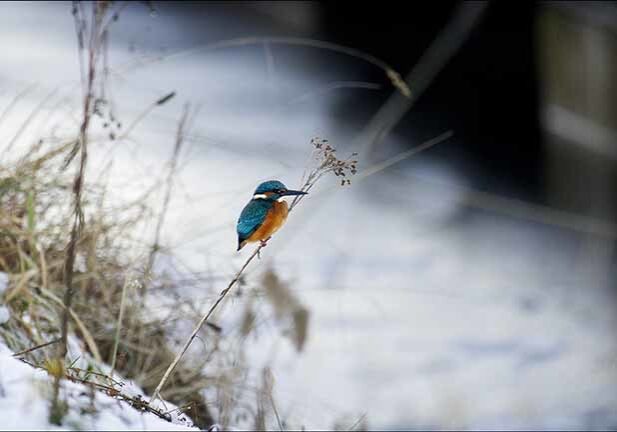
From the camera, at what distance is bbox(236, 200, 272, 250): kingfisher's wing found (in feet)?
3.46

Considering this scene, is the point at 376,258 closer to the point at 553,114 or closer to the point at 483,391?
the point at 483,391

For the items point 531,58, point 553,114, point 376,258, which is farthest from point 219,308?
point 531,58

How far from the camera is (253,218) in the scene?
1.06 meters

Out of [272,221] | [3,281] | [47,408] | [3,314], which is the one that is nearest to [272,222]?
[272,221]

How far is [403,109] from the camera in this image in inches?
181

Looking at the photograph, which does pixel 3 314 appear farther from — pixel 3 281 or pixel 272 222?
pixel 272 222

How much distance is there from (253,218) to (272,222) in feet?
0.08

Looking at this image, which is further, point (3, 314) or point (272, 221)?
point (3, 314)

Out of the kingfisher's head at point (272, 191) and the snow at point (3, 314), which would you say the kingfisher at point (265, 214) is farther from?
the snow at point (3, 314)

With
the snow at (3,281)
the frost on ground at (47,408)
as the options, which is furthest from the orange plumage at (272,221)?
the snow at (3,281)

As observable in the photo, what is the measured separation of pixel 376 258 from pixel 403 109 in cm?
160

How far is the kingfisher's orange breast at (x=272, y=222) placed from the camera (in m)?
1.05

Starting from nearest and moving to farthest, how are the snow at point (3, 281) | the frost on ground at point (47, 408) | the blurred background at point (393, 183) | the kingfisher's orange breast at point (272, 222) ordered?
1. the frost on ground at point (47, 408)
2. the kingfisher's orange breast at point (272, 222)
3. the snow at point (3, 281)
4. the blurred background at point (393, 183)

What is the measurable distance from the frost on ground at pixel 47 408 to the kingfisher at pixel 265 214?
0.69 ft
